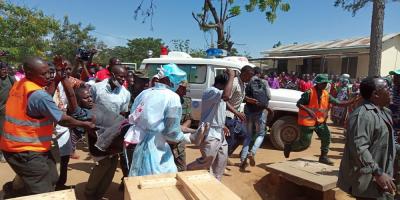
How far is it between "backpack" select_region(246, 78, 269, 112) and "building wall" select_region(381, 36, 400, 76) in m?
16.6

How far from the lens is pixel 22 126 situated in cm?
288

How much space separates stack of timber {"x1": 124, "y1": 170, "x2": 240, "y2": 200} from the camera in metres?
2.15

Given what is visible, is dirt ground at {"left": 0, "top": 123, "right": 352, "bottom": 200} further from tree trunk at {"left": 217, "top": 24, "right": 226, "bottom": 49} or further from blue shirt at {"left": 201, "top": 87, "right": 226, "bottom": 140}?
tree trunk at {"left": 217, "top": 24, "right": 226, "bottom": 49}

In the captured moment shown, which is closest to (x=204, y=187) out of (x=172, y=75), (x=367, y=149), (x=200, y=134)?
(x=200, y=134)

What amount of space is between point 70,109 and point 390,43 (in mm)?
Answer: 20443

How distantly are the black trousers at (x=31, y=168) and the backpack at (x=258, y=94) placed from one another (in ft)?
12.8

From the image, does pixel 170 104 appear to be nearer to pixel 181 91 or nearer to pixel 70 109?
pixel 181 91

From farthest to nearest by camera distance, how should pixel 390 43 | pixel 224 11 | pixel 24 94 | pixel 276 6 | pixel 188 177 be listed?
pixel 390 43 < pixel 224 11 < pixel 276 6 < pixel 24 94 < pixel 188 177

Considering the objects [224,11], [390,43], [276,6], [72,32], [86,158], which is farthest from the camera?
[72,32]

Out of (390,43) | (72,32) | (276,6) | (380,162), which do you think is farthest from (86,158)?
(72,32)

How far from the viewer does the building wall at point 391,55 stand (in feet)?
66.3

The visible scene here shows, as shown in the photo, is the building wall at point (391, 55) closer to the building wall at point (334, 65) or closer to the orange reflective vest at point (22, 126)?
the building wall at point (334, 65)

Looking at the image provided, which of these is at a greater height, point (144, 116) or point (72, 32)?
point (72, 32)

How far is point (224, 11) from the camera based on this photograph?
13.4 meters
